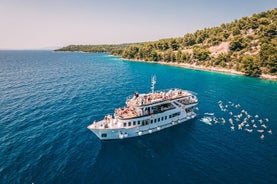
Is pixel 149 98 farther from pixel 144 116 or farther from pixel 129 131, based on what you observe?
pixel 129 131

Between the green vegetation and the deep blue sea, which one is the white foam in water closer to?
the deep blue sea

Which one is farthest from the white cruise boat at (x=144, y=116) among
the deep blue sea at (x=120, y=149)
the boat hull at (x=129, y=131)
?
the deep blue sea at (x=120, y=149)

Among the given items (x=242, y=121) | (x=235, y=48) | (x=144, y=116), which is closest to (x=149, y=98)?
(x=144, y=116)

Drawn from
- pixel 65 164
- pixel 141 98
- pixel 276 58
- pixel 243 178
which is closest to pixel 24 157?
pixel 65 164

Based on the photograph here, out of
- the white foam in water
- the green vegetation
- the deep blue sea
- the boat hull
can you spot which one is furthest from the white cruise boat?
the green vegetation

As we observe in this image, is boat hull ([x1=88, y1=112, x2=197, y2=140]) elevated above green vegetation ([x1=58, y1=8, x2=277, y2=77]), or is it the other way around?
green vegetation ([x1=58, y1=8, x2=277, y2=77])

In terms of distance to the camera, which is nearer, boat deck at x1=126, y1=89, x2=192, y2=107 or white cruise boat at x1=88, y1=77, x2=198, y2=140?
white cruise boat at x1=88, y1=77, x2=198, y2=140

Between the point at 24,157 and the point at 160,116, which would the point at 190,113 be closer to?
the point at 160,116
